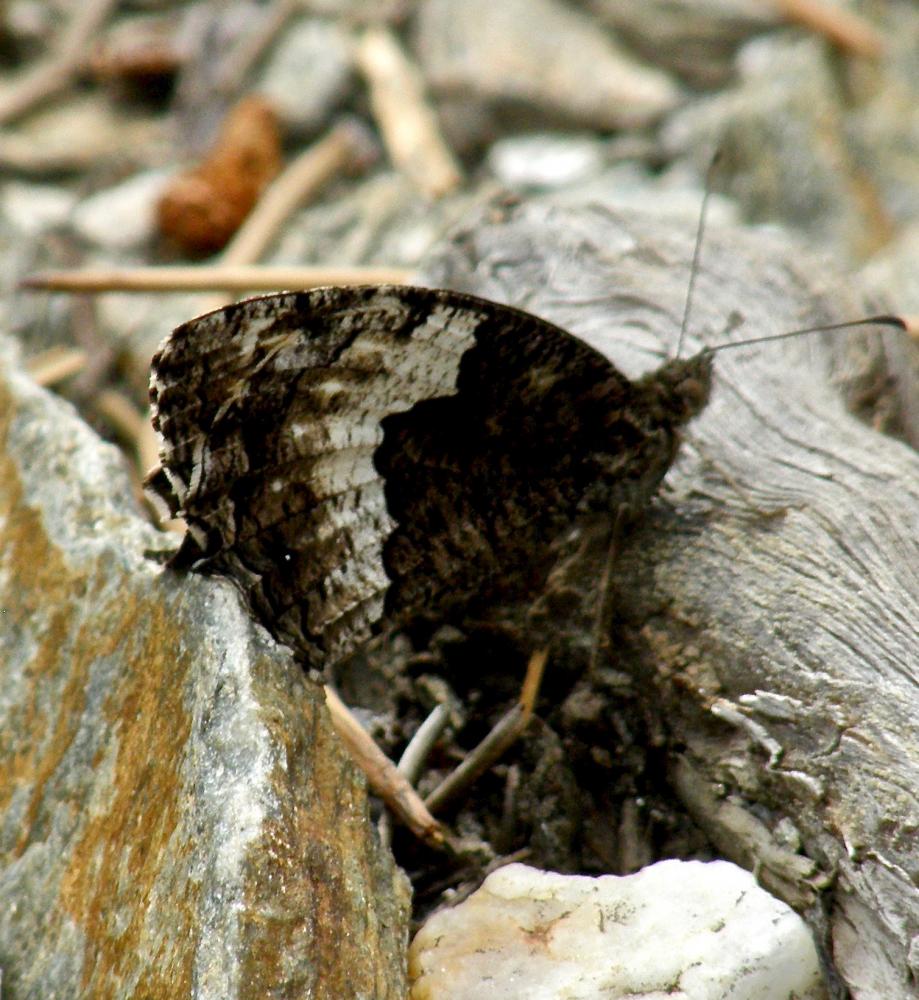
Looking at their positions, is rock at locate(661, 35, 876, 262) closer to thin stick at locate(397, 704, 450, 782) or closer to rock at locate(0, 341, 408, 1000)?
thin stick at locate(397, 704, 450, 782)

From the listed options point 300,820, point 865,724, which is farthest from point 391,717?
point 865,724

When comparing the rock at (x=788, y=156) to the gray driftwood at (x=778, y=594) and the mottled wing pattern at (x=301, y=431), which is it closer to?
the gray driftwood at (x=778, y=594)

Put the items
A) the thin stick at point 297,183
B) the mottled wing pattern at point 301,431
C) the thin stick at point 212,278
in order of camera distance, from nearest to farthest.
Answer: the mottled wing pattern at point 301,431 → the thin stick at point 212,278 → the thin stick at point 297,183

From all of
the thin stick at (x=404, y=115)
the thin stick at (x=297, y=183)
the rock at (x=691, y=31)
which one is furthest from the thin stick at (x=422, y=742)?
the rock at (x=691, y=31)

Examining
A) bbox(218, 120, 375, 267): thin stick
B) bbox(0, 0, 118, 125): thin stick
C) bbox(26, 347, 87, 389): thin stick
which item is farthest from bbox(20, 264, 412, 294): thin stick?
bbox(0, 0, 118, 125): thin stick

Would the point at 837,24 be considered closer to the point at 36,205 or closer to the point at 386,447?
the point at 36,205

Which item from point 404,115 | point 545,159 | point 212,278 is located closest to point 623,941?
point 212,278

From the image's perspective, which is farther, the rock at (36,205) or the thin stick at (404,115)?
the thin stick at (404,115)

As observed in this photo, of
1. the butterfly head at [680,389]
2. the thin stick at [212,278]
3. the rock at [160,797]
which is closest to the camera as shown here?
the rock at [160,797]
